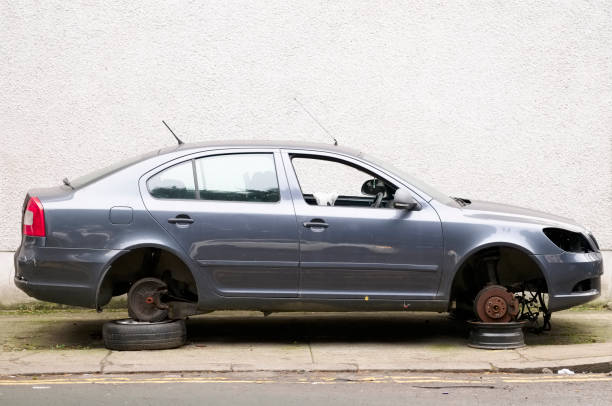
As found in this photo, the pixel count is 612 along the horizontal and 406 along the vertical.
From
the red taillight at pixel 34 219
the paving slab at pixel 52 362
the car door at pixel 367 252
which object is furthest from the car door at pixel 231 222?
the paving slab at pixel 52 362

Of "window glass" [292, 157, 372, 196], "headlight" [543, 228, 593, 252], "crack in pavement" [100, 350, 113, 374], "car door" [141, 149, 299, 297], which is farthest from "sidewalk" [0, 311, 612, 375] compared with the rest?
"window glass" [292, 157, 372, 196]

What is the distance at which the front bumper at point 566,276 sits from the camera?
25.9ft

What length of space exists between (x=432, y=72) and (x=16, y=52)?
4.32 metres

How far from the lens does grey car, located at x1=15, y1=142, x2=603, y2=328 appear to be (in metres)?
7.69

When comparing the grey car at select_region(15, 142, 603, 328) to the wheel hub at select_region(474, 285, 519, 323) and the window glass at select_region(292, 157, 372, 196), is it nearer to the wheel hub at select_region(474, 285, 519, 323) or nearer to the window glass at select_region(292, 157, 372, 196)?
the wheel hub at select_region(474, 285, 519, 323)

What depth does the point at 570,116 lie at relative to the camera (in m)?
10.4

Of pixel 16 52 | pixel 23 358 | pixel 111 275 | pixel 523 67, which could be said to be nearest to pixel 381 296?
pixel 111 275

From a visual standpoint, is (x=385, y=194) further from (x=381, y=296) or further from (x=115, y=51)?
(x=115, y=51)

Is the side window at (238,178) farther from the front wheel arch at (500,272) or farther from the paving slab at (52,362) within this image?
the front wheel arch at (500,272)

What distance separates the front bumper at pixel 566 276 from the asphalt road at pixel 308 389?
940 millimetres

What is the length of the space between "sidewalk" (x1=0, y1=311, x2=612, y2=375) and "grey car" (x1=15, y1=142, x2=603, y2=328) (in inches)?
14.8

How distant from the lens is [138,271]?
8062 mm

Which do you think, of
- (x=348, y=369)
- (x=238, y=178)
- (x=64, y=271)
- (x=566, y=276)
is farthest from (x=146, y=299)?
(x=566, y=276)

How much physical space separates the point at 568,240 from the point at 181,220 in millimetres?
3227
